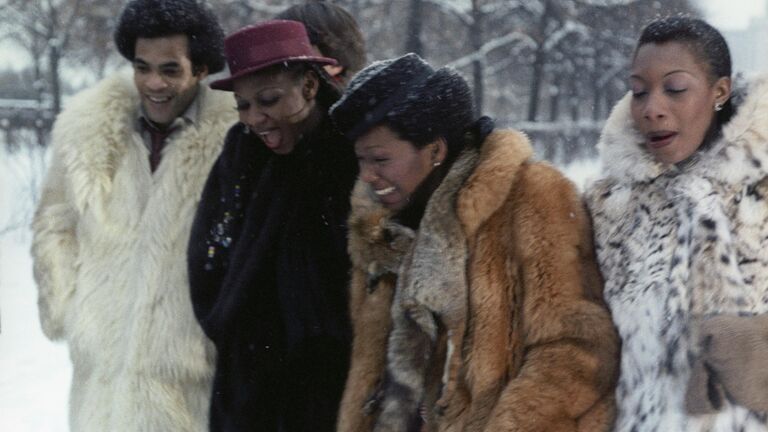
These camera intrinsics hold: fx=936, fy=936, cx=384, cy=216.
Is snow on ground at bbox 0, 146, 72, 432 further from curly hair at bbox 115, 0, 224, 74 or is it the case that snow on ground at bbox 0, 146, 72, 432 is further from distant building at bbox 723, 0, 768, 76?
distant building at bbox 723, 0, 768, 76

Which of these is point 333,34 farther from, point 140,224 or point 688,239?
point 688,239

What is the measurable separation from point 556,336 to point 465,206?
1.16 ft

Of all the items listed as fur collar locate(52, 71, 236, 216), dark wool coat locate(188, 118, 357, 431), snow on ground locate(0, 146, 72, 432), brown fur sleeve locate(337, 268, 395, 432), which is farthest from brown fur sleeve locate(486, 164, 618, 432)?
snow on ground locate(0, 146, 72, 432)

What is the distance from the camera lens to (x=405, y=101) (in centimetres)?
214

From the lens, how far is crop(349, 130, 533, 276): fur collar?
2119 mm

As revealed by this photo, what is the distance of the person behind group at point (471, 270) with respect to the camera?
204cm

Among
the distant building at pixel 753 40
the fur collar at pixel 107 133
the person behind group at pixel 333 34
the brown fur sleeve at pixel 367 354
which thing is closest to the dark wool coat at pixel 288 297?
the brown fur sleeve at pixel 367 354

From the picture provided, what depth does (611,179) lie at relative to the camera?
2230 mm

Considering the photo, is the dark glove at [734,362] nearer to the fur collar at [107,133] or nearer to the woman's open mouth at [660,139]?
the woman's open mouth at [660,139]

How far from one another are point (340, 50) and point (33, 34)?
371 inches

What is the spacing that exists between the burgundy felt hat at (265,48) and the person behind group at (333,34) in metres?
0.43

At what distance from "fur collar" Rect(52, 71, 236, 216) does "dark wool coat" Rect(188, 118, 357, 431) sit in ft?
1.33

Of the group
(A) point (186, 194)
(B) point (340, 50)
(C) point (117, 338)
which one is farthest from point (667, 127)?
(C) point (117, 338)

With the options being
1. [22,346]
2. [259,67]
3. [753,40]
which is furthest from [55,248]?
[753,40]
